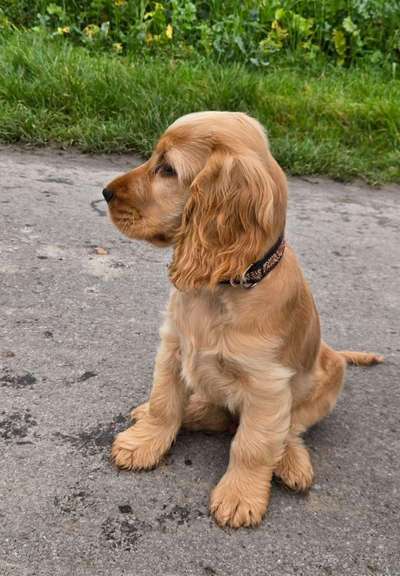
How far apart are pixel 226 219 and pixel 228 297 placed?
285 millimetres

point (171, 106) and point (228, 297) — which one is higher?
point (228, 297)

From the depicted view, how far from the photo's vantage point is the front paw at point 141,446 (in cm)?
262

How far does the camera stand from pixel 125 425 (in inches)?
113

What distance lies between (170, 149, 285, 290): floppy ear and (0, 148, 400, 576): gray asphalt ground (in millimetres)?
807

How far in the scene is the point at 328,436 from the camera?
2975 millimetres

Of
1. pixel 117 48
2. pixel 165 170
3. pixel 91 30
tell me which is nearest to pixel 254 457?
pixel 165 170

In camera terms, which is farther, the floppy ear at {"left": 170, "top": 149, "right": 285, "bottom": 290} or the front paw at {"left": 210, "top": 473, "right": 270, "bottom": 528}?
the front paw at {"left": 210, "top": 473, "right": 270, "bottom": 528}

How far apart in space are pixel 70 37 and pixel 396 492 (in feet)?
20.5

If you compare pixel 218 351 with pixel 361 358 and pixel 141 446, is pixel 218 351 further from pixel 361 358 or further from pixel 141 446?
pixel 361 358

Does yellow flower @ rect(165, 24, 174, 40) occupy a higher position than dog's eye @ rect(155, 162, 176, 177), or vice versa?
dog's eye @ rect(155, 162, 176, 177)

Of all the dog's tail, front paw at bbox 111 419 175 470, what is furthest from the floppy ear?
the dog's tail

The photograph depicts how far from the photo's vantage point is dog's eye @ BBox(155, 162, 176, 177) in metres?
2.43

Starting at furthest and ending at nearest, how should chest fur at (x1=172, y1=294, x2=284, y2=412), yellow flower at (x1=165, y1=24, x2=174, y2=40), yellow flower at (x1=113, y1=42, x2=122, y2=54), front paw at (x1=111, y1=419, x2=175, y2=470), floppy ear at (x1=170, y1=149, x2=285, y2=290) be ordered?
yellow flower at (x1=165, y1=24, x2=174, y2=40) < yellow flower at (x1=113, y1=42, x2=122, y2=54) < front paw at (x1=111, y1=419, x2=175, y2=470) < chest fur at (x1=172, y1=294, x2=284, y2=412) < floppy ear at (x1=170, y1=149, x2=285, y2=290)

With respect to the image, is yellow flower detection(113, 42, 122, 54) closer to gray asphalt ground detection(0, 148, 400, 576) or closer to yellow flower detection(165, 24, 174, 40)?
yellow flower detection(165, 24, 174, 40)
